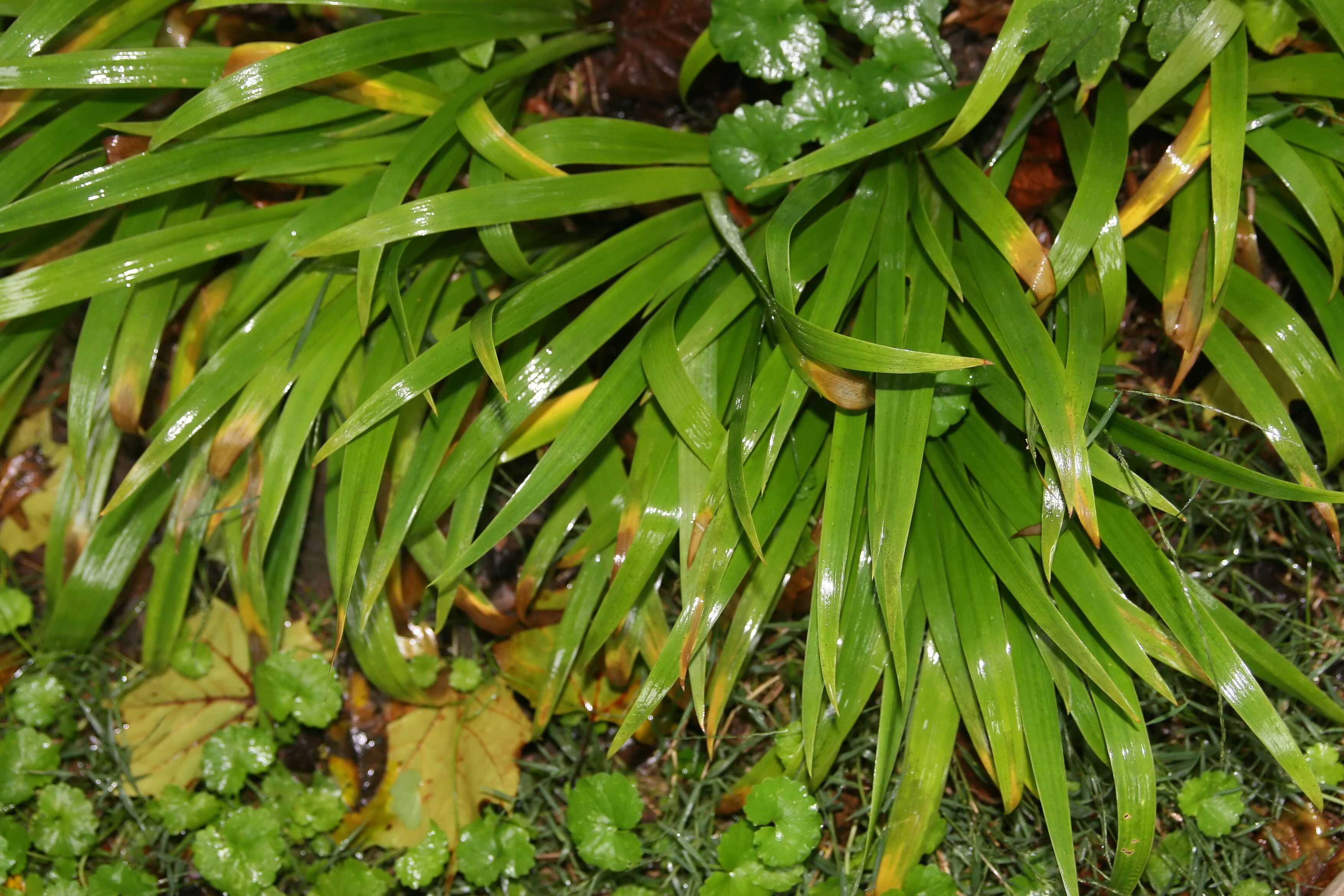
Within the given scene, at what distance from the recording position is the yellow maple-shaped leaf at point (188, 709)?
6.34ft

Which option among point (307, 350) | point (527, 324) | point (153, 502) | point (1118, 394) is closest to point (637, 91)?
point (527, 324)

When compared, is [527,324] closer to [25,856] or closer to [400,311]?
[400,311]

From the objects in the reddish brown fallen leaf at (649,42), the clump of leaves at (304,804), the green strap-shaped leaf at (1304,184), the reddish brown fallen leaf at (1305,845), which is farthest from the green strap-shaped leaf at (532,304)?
the reddish brown fallen leaf at (1305,845)

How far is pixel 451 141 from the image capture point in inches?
69.3

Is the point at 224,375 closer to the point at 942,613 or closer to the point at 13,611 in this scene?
the point at 13,611

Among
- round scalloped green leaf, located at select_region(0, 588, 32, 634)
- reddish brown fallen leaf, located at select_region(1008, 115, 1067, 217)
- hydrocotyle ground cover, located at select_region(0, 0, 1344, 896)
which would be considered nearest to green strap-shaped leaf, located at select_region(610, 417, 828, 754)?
hydrocotyle ground cover, located at select_region(0, 0, 1344, 896)

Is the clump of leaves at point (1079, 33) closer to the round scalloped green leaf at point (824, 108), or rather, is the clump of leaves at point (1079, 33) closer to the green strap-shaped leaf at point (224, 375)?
the round scalloped green leaf at point (824, 108)

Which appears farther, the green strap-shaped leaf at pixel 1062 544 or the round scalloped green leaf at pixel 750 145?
the round scalloped green leaf at pixel 750 145

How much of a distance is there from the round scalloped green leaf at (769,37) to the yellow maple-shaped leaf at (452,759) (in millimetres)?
1263

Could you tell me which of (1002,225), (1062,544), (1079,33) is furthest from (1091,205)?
(1062,544)

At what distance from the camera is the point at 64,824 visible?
183 centimetres

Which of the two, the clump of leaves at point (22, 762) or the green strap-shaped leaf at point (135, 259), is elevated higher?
the green strap-shaped leaf at point (135, 259)

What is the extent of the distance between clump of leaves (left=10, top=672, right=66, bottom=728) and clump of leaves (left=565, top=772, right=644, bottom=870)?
1.07 meters

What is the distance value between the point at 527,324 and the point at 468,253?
359 mm
